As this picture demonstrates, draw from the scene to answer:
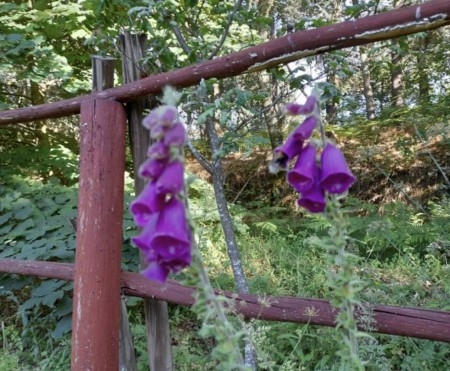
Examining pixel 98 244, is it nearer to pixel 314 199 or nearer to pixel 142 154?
pixel 142 154

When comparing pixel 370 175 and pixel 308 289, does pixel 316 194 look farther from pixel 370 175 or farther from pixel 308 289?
pixel 370 175

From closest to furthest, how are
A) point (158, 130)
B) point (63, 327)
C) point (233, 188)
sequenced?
point (158, 130) → point (63, 327) → point (233, 188)

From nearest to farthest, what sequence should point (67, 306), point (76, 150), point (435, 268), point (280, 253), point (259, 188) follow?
point (67, 306), point (435, 268), point (280, 253), point (76, 150), point (259, 188)

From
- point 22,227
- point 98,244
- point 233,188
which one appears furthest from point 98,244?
point 233,188

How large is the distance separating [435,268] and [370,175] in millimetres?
3196

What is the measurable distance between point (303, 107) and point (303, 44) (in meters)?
0.51

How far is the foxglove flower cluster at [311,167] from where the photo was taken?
2.37 ft

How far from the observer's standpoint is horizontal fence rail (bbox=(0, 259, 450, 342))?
1.21 meters

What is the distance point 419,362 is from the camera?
6.74 feet

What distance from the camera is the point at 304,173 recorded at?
0.72 m

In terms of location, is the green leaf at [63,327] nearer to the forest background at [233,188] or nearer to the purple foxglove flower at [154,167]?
the forest background at [233,188]

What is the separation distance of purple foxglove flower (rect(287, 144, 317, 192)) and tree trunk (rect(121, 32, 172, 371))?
1085 millimetres

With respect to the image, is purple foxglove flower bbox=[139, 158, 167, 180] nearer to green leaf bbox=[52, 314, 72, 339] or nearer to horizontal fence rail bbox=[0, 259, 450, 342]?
horizontal fence rail bbox=[0, 259, 450, 342]

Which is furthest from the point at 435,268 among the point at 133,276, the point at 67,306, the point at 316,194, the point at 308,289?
the point at 316,194
